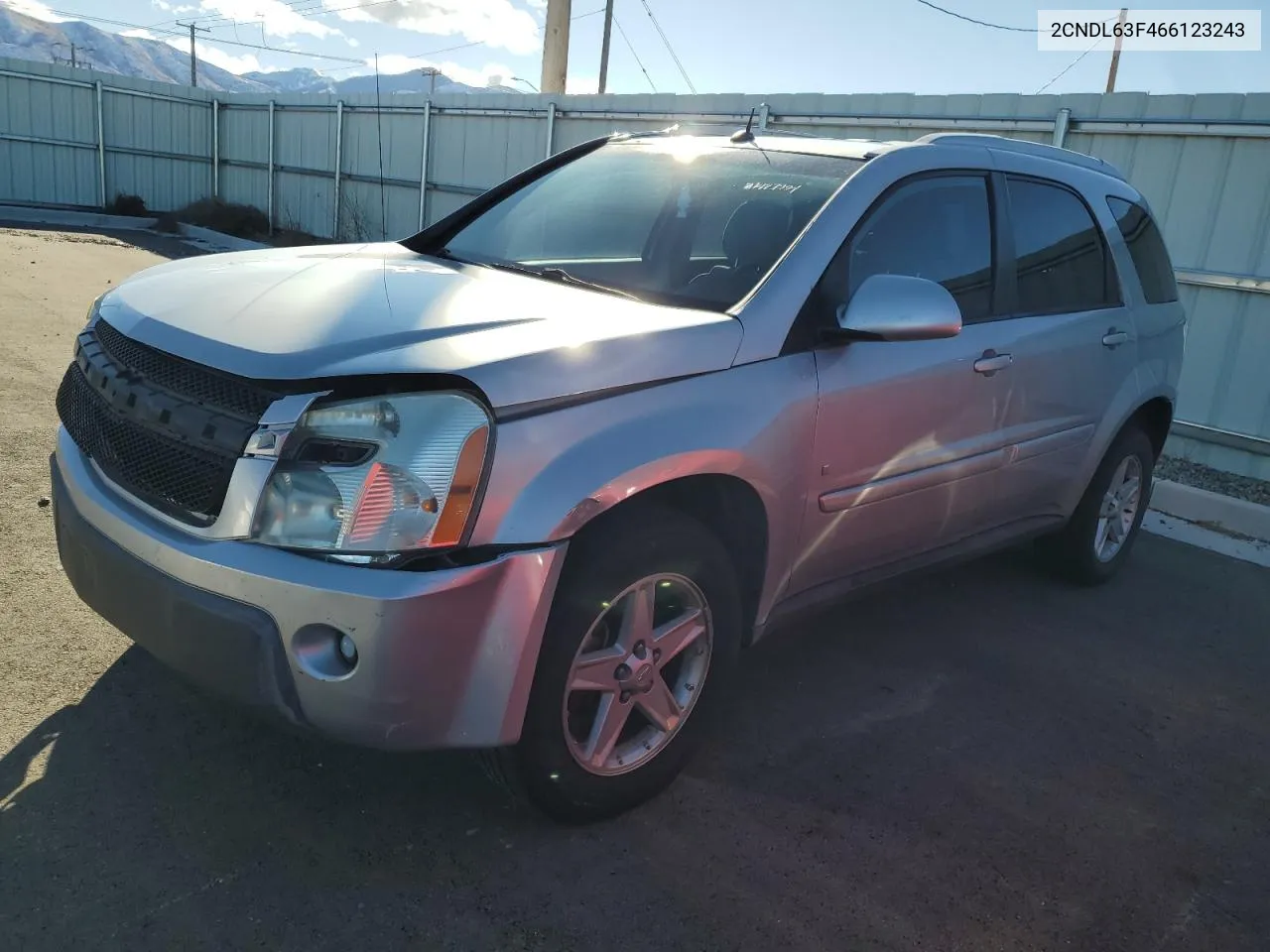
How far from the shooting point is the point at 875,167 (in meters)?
3.31

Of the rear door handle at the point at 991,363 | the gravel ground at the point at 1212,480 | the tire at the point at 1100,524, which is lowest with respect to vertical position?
the gravel ground at the point at 1212,480

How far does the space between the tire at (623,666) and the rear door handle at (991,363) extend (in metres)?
1.33

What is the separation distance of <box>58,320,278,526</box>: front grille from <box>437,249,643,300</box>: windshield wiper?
116cm

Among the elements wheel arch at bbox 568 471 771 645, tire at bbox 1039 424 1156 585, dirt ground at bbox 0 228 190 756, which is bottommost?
dirt ground at bbox 0 228 190 756

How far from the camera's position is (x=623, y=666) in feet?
8.68

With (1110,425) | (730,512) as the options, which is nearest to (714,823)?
(730,512)

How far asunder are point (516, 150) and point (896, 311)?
1179 cm

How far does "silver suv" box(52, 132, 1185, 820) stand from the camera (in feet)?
7.25

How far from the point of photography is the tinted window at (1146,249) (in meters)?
4.68

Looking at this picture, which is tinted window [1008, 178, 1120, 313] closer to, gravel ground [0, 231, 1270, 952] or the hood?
gravel ground [0, 231, 1270, 952]

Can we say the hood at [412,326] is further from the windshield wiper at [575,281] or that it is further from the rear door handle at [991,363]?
the rear door handle at [991,363]

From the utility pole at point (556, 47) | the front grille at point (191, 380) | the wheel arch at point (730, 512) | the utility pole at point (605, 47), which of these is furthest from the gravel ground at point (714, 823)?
the utility pole at point (605, 47)

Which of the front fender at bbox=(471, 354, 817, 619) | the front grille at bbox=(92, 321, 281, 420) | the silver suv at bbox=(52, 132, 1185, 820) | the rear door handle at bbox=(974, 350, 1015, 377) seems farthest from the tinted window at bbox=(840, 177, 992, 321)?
the front grille at bbox=(92, 321, 281, 420)

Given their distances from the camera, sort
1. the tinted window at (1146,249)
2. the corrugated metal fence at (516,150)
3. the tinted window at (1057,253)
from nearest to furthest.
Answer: the tinted window at (1057,253), the tinted window at (1146,249), the corrugated metal fence at (516,150)
